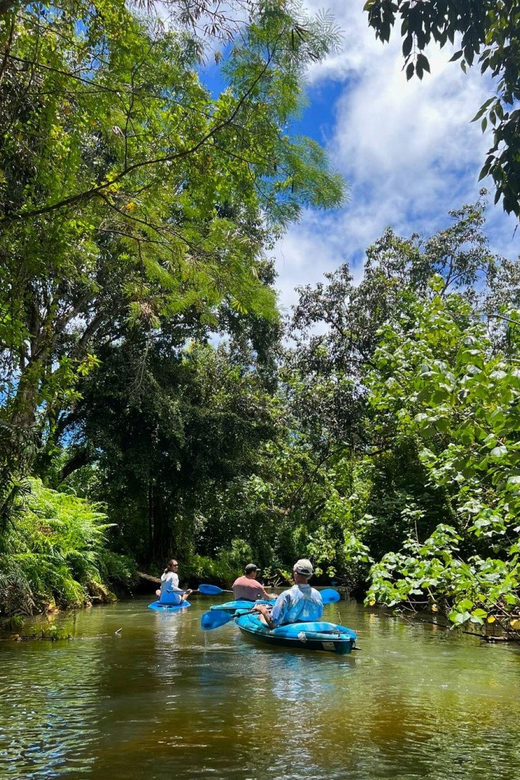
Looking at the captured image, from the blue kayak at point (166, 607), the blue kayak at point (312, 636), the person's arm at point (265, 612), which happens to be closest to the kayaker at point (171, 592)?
the blue kayak at point (166, 607)

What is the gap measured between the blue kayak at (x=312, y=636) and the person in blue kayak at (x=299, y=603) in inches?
9.0

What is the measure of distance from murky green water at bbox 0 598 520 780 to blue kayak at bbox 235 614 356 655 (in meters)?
0.14

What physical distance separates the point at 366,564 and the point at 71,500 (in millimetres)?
7327

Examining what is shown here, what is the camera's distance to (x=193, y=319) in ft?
65.2

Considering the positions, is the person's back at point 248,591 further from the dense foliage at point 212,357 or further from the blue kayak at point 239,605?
the dense foliage at point 212,357

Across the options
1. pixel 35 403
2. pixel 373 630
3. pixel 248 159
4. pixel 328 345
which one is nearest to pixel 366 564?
pixel 373 630

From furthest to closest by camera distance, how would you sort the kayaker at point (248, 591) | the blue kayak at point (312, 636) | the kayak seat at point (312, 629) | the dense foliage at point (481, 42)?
1. the kayaker at point (248, 591)
2. the kayak seat at point (312, 629)
3. the blue kayak at point (312, 636)
4. the dense foliage at point (481, 42)

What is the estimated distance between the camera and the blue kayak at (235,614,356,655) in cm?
827

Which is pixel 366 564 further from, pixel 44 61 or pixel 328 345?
pixel 44 61

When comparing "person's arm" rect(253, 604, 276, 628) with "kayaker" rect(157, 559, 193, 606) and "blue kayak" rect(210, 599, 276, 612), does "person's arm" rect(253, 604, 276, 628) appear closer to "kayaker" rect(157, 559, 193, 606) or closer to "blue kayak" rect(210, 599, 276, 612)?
"blue kayak" rect(210, 599, 276, 612)

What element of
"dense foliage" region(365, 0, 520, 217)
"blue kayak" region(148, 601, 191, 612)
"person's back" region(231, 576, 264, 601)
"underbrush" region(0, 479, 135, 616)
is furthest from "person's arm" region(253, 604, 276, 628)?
"dense foliage" region(365, 0, 520, 217)

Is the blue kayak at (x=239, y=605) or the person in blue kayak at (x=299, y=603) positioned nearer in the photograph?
the person in blue kayak at (x=299, y=603)

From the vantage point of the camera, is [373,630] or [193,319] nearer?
[373,630]

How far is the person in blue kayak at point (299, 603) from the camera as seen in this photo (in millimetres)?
9000
